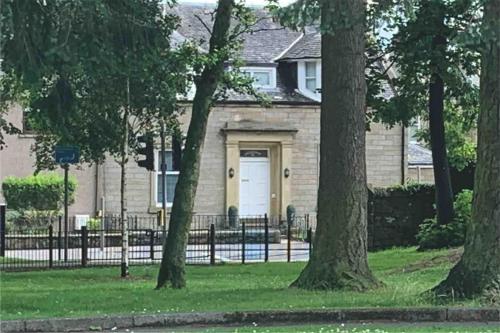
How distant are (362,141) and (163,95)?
21.0ft

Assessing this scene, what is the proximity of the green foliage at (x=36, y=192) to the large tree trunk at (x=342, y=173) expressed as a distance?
2099cm

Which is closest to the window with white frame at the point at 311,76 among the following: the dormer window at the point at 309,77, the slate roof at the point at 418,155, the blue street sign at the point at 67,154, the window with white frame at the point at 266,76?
the dormer window at the point at 309,77

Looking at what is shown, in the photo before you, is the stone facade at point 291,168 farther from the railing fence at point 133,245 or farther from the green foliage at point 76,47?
the green foliage at point 76,47

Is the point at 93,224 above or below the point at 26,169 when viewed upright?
below

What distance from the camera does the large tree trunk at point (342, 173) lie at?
14.7m

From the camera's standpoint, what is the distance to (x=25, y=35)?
12312mm

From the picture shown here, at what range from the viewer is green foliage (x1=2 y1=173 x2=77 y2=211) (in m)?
34.5

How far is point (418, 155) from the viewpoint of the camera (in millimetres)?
45625

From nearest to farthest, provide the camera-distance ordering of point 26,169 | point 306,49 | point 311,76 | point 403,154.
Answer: point 26,169
point 311,76
point 306,49
point 403,154

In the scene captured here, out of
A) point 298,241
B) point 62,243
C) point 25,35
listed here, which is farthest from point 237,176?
point 25,35

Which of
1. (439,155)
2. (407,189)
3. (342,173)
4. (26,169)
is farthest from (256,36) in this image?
(342,173)

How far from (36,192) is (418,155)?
1969 cm

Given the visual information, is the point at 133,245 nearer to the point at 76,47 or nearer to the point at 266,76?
the point at 266,76

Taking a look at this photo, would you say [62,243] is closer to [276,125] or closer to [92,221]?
[92,221]
